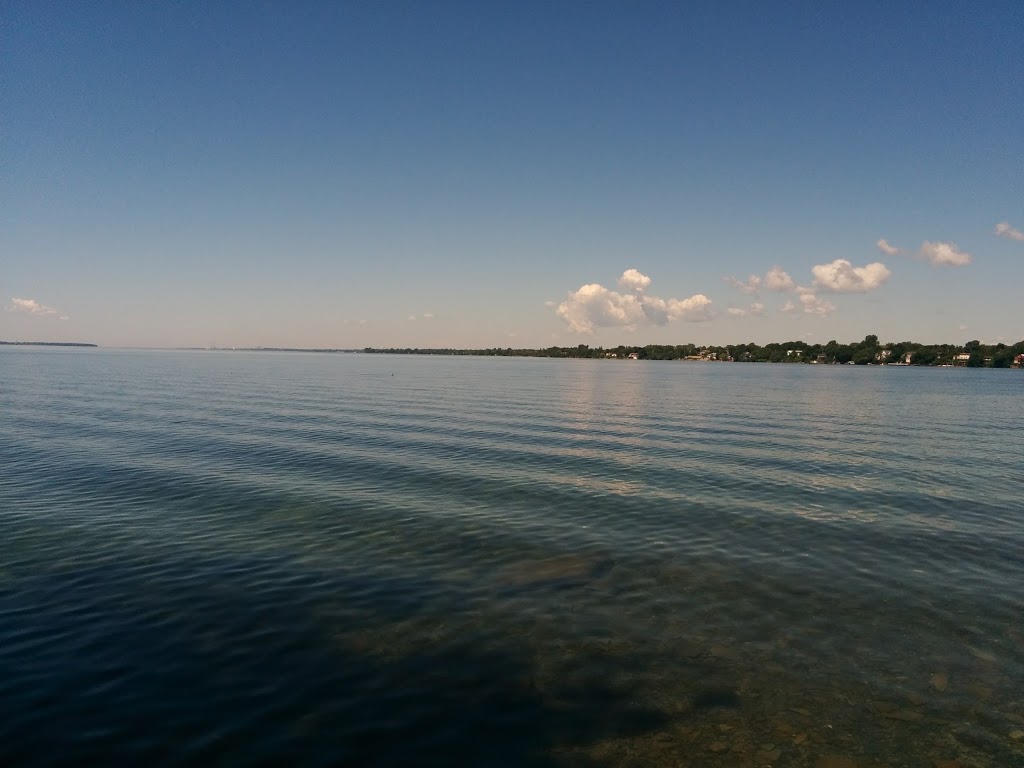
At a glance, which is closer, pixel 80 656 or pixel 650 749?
pixel 650 749

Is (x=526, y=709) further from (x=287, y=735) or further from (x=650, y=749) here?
(x=287, y=735)

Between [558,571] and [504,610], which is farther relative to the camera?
[558,571]

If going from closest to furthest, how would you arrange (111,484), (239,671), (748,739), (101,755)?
(101,755)
(748,739)
(239,671)
(111,484)

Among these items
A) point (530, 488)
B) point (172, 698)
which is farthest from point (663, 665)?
point (530, 488)

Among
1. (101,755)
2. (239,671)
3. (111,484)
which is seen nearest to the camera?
(101,755)

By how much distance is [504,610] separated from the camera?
18.0 meters

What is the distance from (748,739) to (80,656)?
16.9m

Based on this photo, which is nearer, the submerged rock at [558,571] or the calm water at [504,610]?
the calm water at [504,610]

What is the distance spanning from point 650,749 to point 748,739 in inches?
90.1

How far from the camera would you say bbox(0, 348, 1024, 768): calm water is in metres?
12.4

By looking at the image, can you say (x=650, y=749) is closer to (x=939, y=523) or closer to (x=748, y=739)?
(x=748, y=739)

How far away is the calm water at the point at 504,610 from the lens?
12.4 metres

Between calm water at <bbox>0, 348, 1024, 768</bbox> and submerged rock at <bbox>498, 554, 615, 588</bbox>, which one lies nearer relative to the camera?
calm water at <bbox>0, 348, 1024, 768</bbox>

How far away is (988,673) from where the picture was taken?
14680 mm
